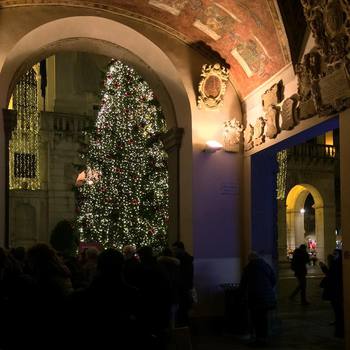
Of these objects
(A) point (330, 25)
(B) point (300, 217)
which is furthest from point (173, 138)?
(B) point (300, 217)

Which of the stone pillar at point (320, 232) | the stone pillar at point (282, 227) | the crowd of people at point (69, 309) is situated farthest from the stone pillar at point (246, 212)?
the stone pillar at point (320, 232)

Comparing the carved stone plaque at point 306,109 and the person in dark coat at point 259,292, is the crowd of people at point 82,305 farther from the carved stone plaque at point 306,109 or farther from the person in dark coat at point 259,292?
the carved stone plaque at point 306,109

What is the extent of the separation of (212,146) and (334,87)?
3900 mm

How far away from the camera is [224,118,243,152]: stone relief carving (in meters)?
12.1

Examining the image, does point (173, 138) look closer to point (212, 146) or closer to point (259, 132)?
point (212, 146)

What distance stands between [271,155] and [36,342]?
335 inches

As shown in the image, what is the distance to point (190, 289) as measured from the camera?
1001 cm

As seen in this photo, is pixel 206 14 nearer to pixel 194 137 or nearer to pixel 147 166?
pixel 194 137

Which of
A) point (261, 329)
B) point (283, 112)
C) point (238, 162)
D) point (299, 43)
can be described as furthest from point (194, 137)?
point (261, 329)

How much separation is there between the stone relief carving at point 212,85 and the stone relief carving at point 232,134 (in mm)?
497

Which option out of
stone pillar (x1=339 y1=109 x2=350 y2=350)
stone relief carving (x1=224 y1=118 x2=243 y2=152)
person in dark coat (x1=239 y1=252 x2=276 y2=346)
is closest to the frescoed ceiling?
stone relief carving (x1=224 y1=118 x2=243 y2=152)

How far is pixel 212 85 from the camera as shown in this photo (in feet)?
39.5

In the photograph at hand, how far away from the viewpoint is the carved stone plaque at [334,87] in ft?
26.7

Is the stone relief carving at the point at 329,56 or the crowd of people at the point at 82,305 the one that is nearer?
the crowd of people at the point at 82,305
